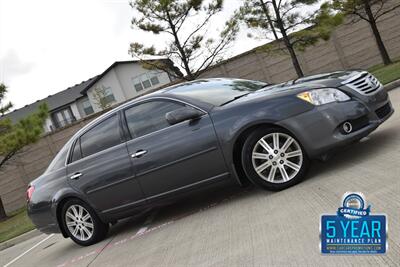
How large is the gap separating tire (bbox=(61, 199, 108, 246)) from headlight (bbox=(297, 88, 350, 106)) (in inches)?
126

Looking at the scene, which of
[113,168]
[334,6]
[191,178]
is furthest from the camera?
[334,6]

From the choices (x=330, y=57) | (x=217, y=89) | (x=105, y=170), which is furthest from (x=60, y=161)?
(x=330, y=57)

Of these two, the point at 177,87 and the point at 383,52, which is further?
the point at 383,52

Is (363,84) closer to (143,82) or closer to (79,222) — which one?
(79,222)

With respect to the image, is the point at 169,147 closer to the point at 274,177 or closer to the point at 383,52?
the point at 274,177

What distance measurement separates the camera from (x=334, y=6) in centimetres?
2055

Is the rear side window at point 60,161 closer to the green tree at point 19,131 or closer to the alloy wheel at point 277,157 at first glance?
the alloy wheel at point 277,157

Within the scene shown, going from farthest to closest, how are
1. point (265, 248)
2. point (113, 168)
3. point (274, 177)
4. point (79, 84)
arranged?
point (79, 84) < point (113, 168) < point (274, 177) < point (265, 248)

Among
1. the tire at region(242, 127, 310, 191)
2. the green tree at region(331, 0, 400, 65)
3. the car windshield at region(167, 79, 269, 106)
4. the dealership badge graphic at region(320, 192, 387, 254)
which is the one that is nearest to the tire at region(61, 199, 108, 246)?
the car windshield at region(167, 79, 269, 106)

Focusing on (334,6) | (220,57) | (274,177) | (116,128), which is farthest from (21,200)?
(274,177)

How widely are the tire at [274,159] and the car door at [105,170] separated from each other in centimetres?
153

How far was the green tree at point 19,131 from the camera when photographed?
1955 cm

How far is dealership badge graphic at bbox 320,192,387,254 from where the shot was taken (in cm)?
301

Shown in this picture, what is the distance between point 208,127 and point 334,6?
17046 millimetres
